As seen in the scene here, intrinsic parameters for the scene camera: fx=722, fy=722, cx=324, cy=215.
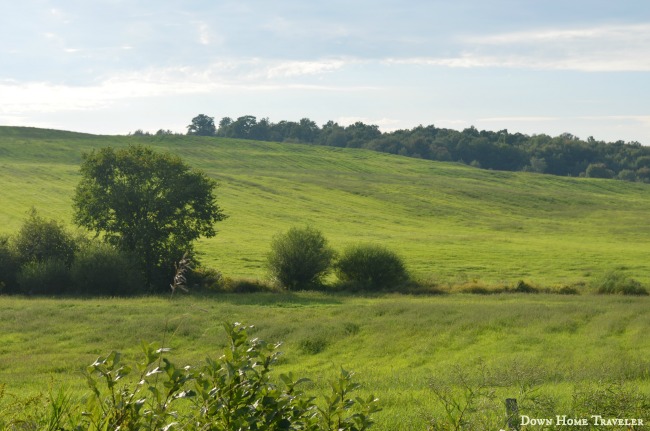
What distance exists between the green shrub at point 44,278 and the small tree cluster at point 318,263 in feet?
41.0

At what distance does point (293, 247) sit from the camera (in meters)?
45.1

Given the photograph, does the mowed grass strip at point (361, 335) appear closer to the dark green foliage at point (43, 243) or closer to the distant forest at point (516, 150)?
the dark green foliage at point (43, 243)

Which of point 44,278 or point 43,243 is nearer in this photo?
point 44,278

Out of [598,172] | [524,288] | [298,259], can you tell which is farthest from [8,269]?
[598,172]

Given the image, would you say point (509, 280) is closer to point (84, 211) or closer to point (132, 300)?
point (132, 300)

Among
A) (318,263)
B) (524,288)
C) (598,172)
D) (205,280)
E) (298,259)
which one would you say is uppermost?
(598,172)

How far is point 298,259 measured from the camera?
149 feet

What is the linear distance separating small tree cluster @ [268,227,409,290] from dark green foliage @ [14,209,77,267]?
492 inches

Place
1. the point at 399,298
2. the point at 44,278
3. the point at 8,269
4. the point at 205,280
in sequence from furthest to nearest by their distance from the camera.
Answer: the point at 205,280 < the point at 8,269 < the point at 44,278 < the point at 399,298

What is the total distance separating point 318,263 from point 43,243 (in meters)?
16.8

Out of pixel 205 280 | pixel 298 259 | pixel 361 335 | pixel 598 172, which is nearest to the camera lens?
pixel 361 335

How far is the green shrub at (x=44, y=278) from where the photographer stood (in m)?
42.0

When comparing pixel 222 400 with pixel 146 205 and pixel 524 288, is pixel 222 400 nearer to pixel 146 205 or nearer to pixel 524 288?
pixel 524 288

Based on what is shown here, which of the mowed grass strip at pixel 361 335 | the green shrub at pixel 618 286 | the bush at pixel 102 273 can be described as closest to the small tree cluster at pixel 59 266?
the bush at pixel 102 273
